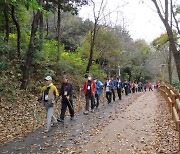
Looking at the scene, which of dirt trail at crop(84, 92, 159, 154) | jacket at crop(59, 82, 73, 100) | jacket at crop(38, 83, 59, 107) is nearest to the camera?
dirt trail at crop(84, 92, 159, 154)

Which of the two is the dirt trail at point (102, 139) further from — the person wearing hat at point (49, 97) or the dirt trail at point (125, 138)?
the person wearing hat at point (49, 97)

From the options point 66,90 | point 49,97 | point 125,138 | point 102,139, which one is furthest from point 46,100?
point 125,138

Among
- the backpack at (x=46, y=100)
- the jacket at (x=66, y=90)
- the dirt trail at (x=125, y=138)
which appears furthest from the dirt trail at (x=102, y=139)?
the jacket at (x=66, y=90)

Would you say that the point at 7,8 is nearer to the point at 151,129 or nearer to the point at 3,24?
the point at 3,24

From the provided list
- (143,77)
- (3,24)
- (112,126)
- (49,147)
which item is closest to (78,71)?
(3,24)

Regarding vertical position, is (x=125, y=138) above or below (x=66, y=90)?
below

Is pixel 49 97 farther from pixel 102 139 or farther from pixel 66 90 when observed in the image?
pixel 102 139

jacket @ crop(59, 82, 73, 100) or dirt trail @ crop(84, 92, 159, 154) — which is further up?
jacket @ crop(59, 82, 73, 100)

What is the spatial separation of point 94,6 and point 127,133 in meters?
20.0

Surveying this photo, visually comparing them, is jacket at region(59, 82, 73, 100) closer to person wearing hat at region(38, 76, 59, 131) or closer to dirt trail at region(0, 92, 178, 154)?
dirt trail at region(0, 92, 178, 154)

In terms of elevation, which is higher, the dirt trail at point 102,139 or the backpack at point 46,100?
the backpack at point 46,100

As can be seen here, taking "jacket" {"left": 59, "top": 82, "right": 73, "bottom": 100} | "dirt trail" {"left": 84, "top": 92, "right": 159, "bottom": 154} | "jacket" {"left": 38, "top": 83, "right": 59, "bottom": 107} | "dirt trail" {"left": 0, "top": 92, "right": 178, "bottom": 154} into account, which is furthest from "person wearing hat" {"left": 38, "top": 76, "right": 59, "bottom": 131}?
"dirt trail" {"left": 84, "top": 92, "right": 159, "bottom": 154}

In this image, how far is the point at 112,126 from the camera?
32.1ft

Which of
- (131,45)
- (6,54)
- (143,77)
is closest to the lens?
(6,54)
